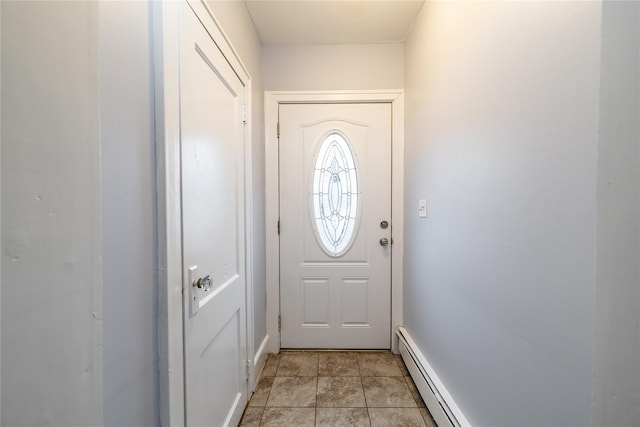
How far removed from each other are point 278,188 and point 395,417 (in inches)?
66.5

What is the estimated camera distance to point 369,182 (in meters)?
2.04

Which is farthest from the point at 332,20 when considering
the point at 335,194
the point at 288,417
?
the point at 288,417

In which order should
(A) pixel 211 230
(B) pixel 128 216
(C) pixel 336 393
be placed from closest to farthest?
1. (B) pixel 128 216
2. (A) pixel 211 230
3. (C) pixel 336 393

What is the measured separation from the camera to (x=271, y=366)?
186cm

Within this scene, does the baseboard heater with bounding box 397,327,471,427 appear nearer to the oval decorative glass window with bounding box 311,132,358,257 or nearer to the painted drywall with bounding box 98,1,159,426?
the oval decorative glass window with bounding box 311,132,358,257

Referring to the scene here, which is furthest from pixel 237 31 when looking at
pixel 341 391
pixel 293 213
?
pixel 341 391

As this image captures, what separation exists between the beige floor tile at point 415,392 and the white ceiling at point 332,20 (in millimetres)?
2510

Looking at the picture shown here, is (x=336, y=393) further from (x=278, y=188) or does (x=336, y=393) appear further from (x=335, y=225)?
(x=278, y=188)

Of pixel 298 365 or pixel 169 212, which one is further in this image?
pixel 298 365

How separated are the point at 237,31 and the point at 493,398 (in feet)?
7.14

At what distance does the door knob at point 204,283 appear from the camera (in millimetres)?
924

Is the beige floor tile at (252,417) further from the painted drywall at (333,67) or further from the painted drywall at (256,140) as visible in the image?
the painted drywall at (333,67)

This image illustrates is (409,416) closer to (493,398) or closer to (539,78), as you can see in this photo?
(493,398)

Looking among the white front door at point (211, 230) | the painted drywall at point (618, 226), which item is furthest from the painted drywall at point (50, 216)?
the painted drywall at point (618, 226)
